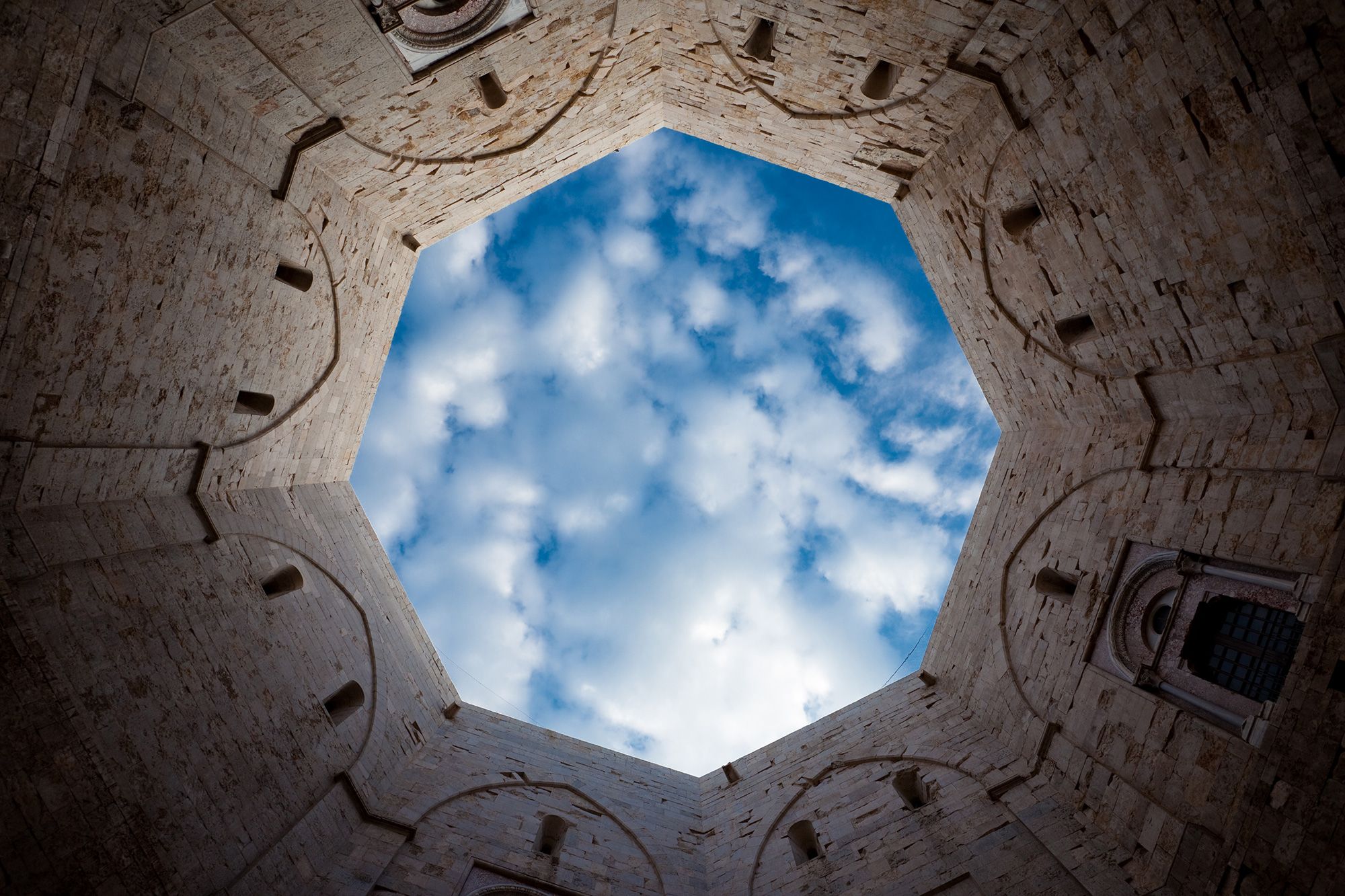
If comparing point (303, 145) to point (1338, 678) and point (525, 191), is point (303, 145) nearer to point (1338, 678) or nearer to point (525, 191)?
point (525, 191)

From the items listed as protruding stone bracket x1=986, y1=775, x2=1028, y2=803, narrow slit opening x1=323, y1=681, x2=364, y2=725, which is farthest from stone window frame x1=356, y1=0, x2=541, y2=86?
protruding stone bracket x1=986, y1=775, x2=1028, y2=803

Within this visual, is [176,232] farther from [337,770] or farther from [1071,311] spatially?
[1071,311]

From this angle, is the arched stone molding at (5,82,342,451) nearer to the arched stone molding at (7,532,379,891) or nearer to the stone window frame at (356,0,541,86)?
the arched stone molding at (7,532,379,891)

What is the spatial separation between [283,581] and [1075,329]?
10.4 metres

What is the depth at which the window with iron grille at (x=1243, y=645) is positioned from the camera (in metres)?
6.29

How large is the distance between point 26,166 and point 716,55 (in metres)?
7.52

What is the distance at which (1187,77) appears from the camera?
5.92 m

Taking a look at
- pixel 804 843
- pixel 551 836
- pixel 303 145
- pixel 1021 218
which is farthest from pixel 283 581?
pixel 1021 218

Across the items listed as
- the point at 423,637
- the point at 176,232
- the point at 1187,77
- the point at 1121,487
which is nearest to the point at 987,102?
the point at 1187,77

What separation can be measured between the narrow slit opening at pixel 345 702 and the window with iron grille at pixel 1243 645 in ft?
31.5

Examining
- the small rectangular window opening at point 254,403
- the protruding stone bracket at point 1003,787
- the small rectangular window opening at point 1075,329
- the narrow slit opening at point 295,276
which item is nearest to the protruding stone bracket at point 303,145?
the narrow slit opening at point 295,276

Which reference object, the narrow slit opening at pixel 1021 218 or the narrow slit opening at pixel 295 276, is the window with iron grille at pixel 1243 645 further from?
the narrow slit opening at pixel 295 276

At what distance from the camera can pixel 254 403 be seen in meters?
9.02

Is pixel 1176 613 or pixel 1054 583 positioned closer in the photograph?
pixel 1176 613
